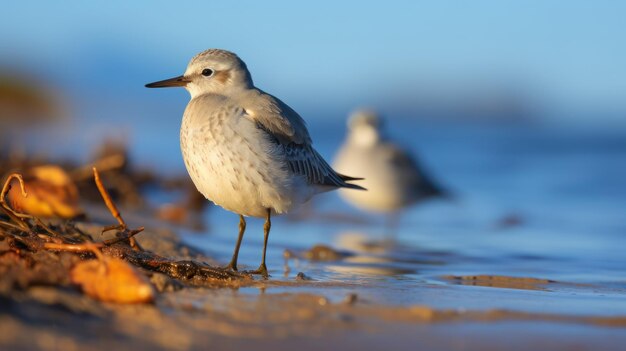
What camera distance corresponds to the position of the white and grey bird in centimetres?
1028

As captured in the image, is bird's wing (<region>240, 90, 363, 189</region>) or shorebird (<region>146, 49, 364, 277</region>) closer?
shorebird (<region>146, 49, 364, 277</region>)

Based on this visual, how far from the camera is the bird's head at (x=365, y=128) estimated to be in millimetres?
10906

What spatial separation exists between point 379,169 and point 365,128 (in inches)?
29.6

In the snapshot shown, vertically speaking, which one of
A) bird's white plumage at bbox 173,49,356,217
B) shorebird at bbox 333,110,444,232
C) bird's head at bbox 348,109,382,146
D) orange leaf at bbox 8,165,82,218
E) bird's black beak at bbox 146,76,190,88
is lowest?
orange leaf at bbox 8,165,82,218

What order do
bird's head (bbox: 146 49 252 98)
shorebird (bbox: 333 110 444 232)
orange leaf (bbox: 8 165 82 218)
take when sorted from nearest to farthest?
1. orange leaf (bbox: 8 165 82 218)
2. bird's head (bbox: 146 49 252 98)
3. shorebird (bbox: 333 110 444 232)

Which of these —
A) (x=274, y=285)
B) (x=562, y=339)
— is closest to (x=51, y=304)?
(x=274, y=285)

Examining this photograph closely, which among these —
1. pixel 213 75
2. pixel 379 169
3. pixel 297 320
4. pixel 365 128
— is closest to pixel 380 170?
pixel 379 169

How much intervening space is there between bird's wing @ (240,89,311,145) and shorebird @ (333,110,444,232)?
194 inches

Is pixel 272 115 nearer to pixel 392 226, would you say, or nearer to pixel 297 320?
pixel 297 320

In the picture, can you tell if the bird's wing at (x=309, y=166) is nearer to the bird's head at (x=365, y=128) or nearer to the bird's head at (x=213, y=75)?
the bird's head at (x=213, y=75)

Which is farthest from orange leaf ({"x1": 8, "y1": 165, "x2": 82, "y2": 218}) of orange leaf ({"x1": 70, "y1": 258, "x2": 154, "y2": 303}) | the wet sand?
orange leaf ({"x1": 70, "y1": 258, "x2": 154, "y2": 303})

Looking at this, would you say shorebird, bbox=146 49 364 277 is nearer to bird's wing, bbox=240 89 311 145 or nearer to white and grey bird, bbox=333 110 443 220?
bird's wing, bbox=240 89 311 145

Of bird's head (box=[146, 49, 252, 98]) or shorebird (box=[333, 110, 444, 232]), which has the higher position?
shorebird (box=[333, 110, 444, 232])

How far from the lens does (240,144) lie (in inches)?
184
